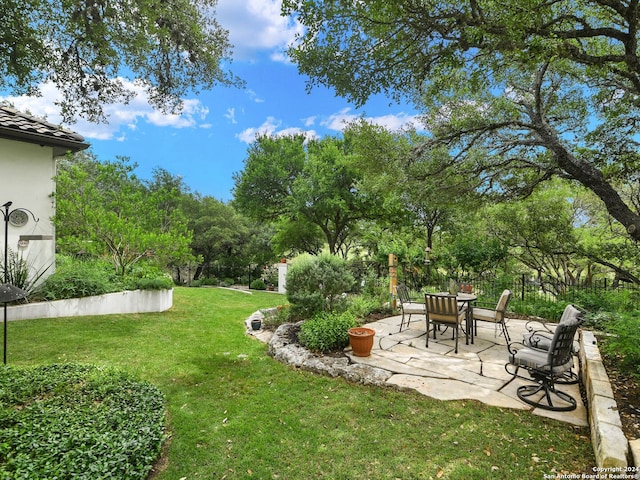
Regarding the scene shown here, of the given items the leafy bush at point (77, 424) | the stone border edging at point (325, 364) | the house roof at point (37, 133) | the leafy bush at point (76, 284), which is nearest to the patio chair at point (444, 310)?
the stone border edging at point (325, 364)

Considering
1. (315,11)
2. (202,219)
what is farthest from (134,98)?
(202,219)

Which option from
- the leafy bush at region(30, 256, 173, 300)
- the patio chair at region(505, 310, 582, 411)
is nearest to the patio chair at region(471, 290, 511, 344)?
the patio chair at region(505, 310, 582, 411)

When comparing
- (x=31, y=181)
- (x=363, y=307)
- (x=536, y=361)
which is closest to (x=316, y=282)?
(x=363, y=307)

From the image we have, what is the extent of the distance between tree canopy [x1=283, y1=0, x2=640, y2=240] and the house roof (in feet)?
23.0

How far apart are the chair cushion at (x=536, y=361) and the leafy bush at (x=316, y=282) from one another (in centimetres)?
316

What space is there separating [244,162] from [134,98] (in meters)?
10.0

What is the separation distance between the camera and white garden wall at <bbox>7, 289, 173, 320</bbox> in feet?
20.9

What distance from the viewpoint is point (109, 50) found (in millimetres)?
4473

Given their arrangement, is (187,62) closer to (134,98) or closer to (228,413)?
(134,98)

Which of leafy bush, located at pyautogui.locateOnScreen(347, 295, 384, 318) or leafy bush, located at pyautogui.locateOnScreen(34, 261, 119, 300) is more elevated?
leafy bush, located at pyautogui.locateOnScreen(34, 261, 119, 300)

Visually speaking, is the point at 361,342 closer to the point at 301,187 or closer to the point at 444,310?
the point at 444,310

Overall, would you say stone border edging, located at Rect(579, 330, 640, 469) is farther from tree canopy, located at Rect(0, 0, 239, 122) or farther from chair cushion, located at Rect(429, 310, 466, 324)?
tree canopy, located at Rect(0, 0, 239, 122)

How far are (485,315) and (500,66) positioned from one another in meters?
3.86

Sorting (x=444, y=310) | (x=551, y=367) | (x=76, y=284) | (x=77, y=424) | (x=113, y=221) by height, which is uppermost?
(x=113, y=221)
